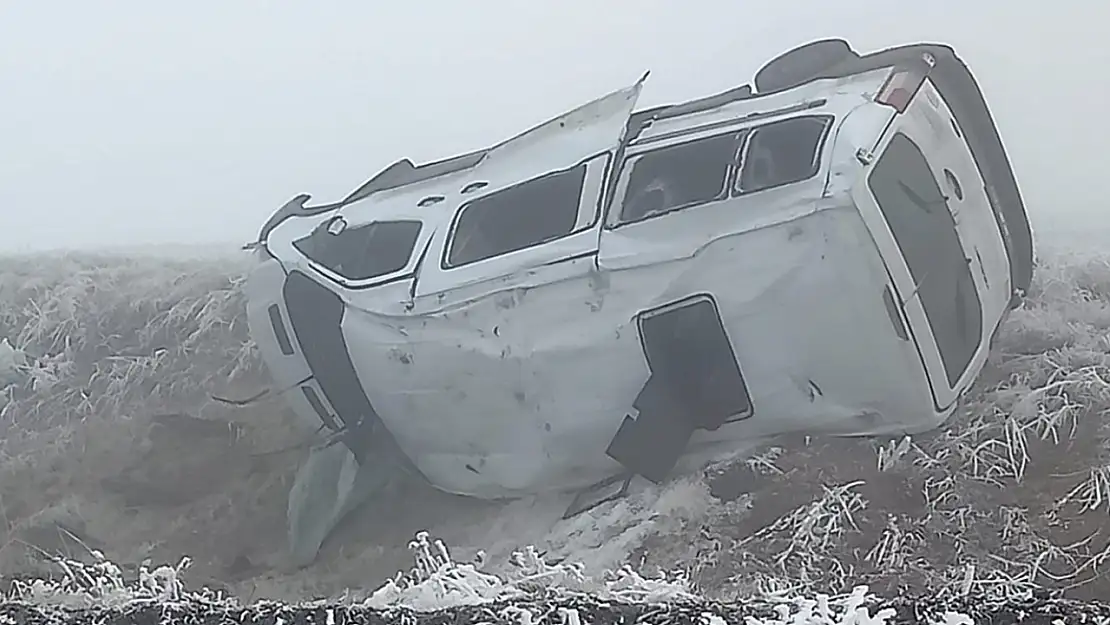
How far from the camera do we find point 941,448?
1984 mm

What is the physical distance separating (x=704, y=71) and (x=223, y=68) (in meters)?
0.98

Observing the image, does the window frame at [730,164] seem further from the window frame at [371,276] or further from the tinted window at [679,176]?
the window frame at [371,276]

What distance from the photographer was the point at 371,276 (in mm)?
2248

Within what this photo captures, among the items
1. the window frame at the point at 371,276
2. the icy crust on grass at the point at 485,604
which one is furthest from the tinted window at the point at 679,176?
the icy crust on grass at the point at 485,604

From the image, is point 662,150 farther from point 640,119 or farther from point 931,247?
point 931,247

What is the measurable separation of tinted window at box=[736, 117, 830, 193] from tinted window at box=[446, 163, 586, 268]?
31 centimetres

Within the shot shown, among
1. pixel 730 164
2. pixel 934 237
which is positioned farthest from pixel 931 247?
pixel 730 164

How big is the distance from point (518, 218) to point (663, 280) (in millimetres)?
306

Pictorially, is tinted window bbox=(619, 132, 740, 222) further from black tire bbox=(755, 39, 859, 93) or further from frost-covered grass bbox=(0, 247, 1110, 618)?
frost-covered grass bbox=(0, 247, 1110, 618)

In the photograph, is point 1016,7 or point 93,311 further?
point 93,311

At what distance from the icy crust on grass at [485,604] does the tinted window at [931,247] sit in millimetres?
421

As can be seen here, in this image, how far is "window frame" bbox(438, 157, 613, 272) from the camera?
6.88 ft

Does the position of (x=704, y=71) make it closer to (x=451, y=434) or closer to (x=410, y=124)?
(x=410, y=124)

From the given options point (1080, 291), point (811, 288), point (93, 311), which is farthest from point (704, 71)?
point (93, 311)
